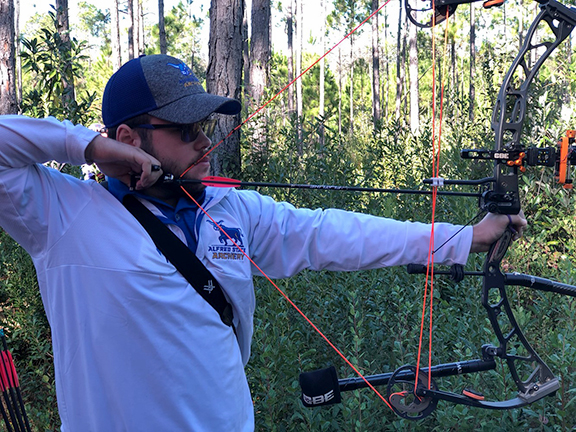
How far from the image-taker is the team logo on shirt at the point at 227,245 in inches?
66.1

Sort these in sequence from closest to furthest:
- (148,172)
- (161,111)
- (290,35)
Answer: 1. (148,172)
2. (161,111)
3. (290,35)

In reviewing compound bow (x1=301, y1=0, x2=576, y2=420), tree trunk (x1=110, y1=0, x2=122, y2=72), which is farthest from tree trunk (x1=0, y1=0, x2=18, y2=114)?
tree trunk (x1=110, y1=0, x2=122, y2=72)

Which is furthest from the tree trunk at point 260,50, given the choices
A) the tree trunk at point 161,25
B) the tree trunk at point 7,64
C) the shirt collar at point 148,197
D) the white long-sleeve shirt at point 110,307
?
the tree trunk at point 161,25

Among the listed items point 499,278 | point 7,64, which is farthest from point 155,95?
point 7,64

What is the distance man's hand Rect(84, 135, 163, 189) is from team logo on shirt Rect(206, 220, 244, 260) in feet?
0.75

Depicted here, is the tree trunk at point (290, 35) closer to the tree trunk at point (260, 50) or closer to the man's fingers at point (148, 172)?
the tree trunk at point (260, 50)

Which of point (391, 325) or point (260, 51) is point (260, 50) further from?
point (391, 325)

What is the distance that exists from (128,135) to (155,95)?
0.15 metres

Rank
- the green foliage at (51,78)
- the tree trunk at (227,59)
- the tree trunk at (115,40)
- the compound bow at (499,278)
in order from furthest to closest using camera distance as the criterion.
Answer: the tree trunk at (115,40), the tree trunk at (227,59), the green foliage at (51,78), the compound bow at (499,278)

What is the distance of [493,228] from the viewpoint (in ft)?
6.22

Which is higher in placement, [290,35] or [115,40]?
[290,35]

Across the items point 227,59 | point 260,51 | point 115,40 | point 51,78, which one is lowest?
point 51,78

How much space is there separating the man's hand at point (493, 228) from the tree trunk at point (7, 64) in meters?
6.19

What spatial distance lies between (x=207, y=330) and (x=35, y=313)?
3774 millimetres
